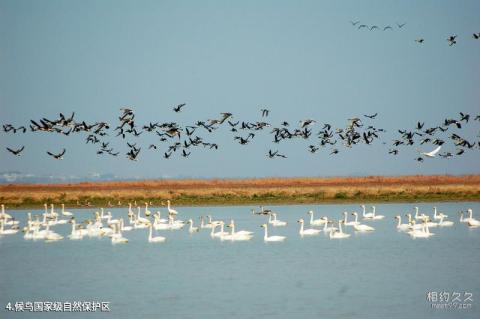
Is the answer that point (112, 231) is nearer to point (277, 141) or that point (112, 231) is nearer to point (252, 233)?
point (252, 233)

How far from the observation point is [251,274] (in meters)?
29.6

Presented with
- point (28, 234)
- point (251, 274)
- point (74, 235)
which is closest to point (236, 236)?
point (74, 235)

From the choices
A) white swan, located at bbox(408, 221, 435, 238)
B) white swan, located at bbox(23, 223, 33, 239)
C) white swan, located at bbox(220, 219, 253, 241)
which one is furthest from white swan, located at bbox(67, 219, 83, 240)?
white swan, located at bbox(408, 221, 435, 238)

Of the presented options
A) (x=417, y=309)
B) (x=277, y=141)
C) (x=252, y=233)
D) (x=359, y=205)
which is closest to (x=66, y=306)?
(x=417, y=309)

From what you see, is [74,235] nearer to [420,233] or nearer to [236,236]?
[236,236]

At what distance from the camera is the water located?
23.8 metres

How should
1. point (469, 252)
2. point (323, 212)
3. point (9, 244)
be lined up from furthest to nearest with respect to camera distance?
point (323, 212)
point (9, 244)
point (469, 252)

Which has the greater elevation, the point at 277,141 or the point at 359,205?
the point at 277,141

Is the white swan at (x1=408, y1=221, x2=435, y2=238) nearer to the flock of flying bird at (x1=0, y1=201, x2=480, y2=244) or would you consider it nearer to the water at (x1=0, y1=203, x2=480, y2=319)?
the flock of flying bird at (x1=0, y1=201, x2=480, y2=244)

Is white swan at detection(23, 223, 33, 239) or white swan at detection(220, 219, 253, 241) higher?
white swan at detection(220, 219, 253, 241)

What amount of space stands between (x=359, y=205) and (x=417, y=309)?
125 ft

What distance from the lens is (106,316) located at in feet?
75.7

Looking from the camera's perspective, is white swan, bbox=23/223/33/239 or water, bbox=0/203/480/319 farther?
Answer: white swan, bbox=23/223/33/239

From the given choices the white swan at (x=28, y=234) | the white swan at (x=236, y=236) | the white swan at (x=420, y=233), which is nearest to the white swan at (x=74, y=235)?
the white swan at (x=28, y=234)
